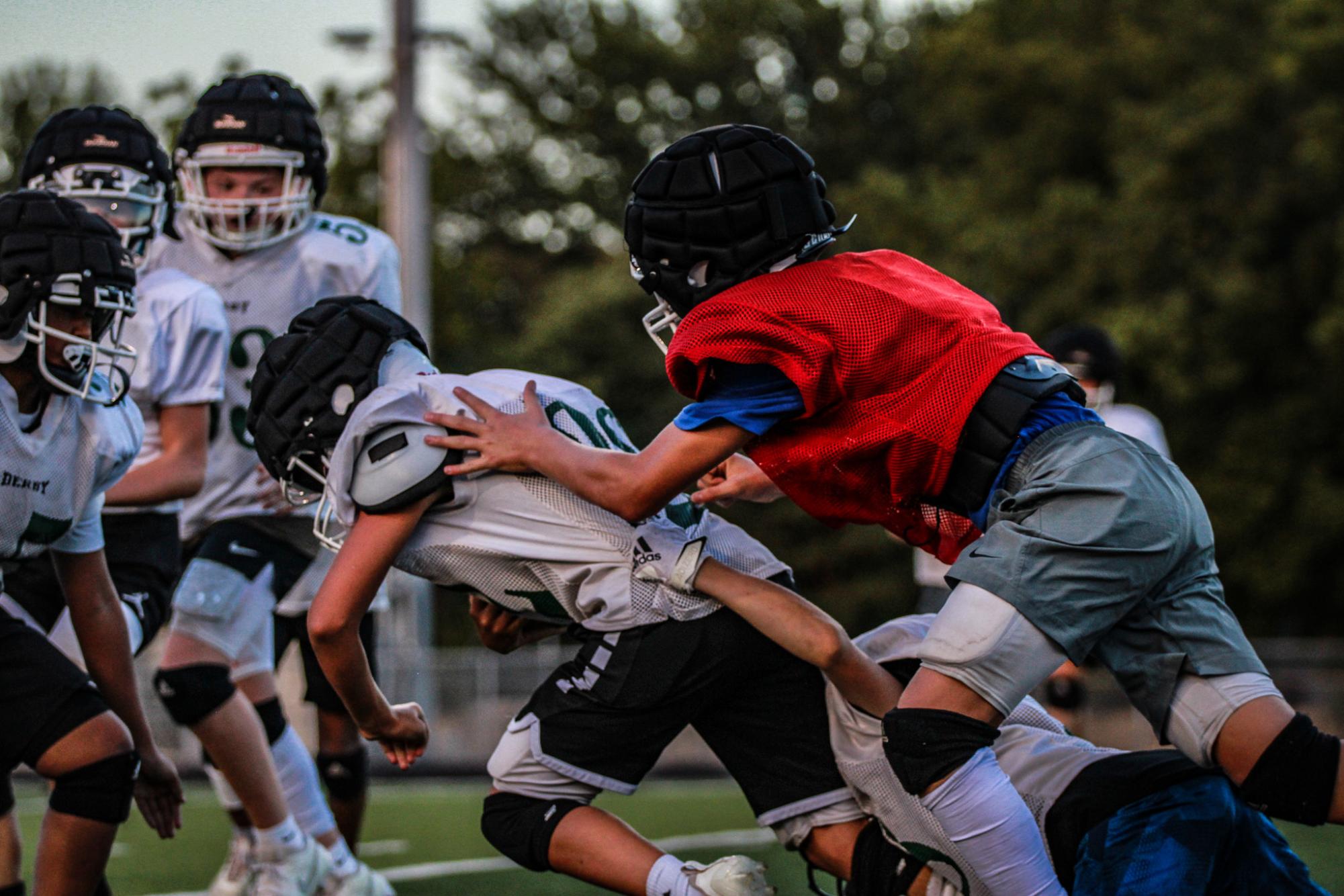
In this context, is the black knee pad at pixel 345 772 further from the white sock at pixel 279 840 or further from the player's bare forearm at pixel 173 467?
the player's bare forearm at pixel 173 467

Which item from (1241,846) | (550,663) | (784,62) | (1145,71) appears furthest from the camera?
(784,62)

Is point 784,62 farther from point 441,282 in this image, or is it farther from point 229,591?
point 229,591

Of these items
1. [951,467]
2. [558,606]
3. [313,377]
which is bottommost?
[558,606]

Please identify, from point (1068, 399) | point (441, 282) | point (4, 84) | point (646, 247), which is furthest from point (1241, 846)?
point (4, 84)

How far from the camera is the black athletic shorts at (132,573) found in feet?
13.6

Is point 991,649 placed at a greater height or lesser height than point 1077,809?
greater

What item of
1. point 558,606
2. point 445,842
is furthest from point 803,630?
point 445,842

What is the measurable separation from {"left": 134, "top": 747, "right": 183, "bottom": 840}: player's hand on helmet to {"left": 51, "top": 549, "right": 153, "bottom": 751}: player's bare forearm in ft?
0.20

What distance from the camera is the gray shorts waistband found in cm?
300

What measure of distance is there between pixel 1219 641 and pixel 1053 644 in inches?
13.1

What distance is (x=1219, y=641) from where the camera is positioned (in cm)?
297

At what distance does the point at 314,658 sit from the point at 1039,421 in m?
2.34

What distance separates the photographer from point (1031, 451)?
9.87 ft

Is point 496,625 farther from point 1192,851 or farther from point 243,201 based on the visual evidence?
point 243,201
